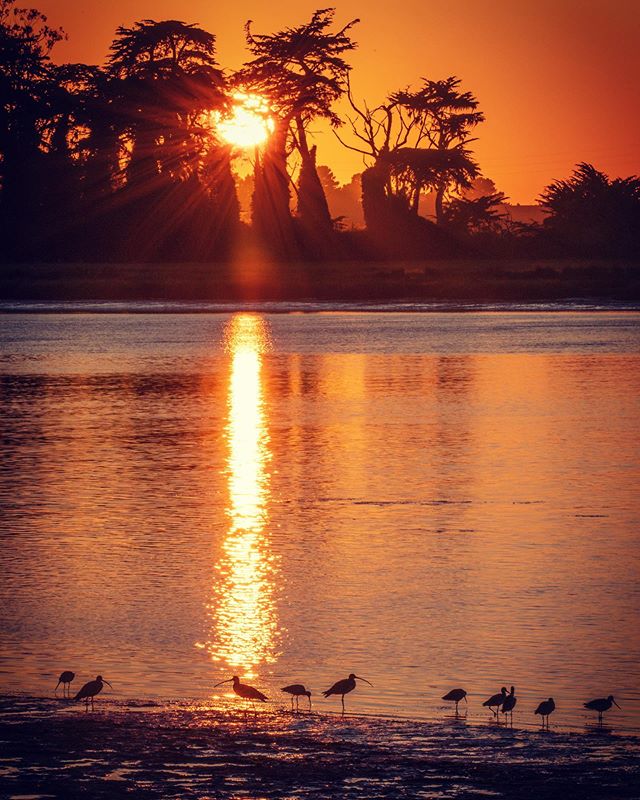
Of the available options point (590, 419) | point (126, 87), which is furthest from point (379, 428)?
point (126, 87)

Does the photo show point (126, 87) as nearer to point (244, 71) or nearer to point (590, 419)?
point (244, 71)

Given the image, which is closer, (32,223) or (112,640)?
(112,640)

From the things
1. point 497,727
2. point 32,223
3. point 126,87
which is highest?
point 126,87

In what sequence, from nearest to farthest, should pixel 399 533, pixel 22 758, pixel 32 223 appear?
pixel 22 758
pixel 399 533
pixel 32 223

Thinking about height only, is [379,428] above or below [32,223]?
below

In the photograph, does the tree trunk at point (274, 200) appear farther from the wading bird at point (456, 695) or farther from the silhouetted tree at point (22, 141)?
the wading bird at point (456, 695)

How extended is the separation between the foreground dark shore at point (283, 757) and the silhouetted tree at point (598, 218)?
328 feet

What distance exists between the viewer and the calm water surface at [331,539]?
11.2 m

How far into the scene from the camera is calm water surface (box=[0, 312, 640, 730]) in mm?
11219

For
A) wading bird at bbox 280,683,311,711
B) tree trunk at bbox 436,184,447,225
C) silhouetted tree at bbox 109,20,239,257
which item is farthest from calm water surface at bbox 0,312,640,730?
tree trunk at bbox 436,184,447,225

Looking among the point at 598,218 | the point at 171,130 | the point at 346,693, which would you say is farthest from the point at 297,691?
the point at 598,218

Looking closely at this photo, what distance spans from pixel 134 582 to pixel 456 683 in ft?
14.5

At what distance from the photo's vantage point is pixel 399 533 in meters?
16.7

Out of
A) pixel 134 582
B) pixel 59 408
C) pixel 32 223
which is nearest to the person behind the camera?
pixel 134 582
